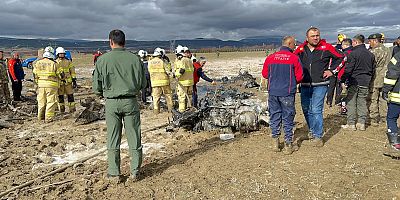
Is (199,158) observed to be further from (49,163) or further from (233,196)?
(49,163)

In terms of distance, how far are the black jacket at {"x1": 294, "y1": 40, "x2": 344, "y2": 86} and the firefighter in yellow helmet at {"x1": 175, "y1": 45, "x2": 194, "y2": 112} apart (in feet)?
12.8

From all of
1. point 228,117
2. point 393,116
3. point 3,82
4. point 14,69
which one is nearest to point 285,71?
point 393,116

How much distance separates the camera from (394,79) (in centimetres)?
514

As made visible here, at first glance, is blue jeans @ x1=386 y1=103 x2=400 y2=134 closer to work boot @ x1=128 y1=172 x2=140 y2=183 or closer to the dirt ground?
the dirt ground

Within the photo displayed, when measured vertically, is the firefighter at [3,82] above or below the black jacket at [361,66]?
below

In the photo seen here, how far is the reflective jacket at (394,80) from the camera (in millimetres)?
5102

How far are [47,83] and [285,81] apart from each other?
6.49m

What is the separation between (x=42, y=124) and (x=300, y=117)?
689cm

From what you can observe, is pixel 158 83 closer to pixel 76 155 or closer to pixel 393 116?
pixel 76 155

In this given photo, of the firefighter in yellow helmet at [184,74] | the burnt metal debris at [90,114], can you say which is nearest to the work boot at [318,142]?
the firefighter in yellow helmet at [184,74]

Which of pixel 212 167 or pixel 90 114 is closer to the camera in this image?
pixel 212 167

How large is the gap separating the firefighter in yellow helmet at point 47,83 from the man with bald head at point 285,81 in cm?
604

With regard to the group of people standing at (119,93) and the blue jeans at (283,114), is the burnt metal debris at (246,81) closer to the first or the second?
the blue jeans at (283,114)

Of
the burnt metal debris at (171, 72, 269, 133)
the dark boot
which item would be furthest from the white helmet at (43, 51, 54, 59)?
the dark boot
